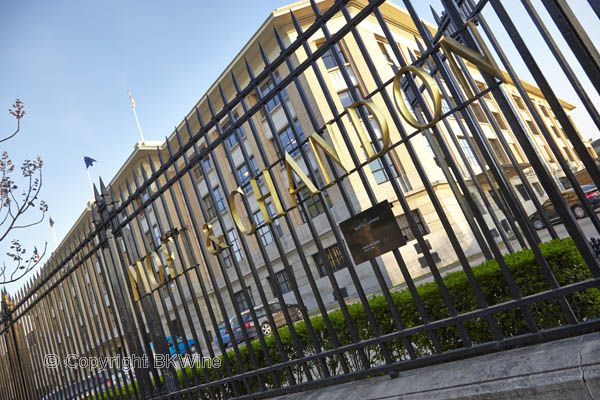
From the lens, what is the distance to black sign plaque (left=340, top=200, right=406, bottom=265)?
2846mm

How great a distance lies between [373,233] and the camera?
2949mm

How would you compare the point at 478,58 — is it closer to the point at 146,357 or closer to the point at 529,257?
the point at 529,257

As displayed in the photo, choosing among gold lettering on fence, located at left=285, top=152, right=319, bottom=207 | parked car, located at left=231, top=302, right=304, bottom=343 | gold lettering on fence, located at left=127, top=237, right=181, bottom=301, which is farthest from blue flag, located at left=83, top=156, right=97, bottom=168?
gold lettering on fence, located at left=285, top=152, right=319, bottom=207

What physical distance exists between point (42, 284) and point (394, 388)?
6.93m

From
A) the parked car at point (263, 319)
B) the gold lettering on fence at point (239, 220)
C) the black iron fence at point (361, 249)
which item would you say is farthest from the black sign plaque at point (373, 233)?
the parked car at point (263, 319)

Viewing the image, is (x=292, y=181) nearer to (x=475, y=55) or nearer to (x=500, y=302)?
(x=475, y=55)

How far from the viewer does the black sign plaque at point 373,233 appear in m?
2.85

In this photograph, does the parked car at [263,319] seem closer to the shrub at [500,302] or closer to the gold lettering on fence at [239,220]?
the gold lettering on fence at [239,220]

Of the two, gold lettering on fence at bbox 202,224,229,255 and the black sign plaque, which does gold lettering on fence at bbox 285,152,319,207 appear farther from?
gold lettering on fence at bbox 202,224,229,255

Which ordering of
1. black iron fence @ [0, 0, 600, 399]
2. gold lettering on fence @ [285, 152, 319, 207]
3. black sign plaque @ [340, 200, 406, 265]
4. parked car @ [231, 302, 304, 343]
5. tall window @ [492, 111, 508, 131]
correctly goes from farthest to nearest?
tall window @ [492, 111, 508, 131]
parked car @ [231, 302, 304, 343]
gold lettering on fence @ [285, 152, 319, 207]
black sign plaque @ [340, 200, 406, 265]
black iron fence @ [0, 0, 600, 399]

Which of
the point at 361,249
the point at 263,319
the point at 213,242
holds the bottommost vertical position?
the point at 263,319

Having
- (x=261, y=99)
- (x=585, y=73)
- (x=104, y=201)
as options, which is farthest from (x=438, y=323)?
(x=104, y=201)

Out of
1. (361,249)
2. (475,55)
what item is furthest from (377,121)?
(361,249)

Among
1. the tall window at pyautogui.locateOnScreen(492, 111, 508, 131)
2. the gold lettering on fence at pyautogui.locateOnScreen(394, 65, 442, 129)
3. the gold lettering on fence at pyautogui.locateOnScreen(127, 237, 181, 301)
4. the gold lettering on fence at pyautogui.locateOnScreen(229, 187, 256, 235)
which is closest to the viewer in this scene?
the gold lettering on fence at pyautogui.locateOnScreen(394, 65, 442, 129)
